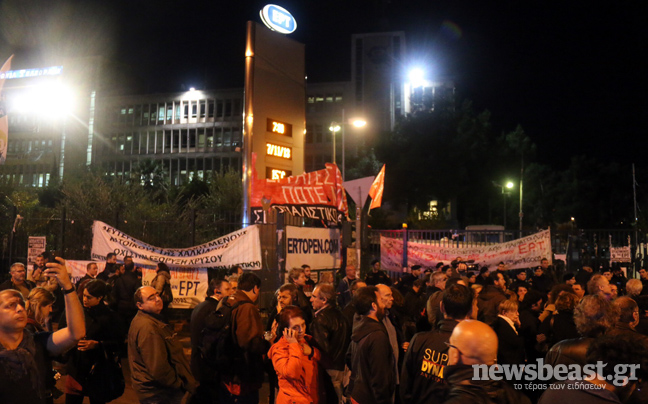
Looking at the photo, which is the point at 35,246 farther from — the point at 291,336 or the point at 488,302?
the point at 488,302

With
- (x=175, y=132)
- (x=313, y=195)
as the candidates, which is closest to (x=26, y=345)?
(x=313, y=195)

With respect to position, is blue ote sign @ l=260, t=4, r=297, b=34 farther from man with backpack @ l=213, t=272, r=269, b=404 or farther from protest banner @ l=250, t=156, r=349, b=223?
man with backpack @ l=213, t=272, r=269, b=404

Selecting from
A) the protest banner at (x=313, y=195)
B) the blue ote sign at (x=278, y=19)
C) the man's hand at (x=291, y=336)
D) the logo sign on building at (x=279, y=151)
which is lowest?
the man's hand at (x=291, y=336)

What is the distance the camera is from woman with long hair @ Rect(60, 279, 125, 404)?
16.3 feet

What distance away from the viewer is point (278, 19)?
64.8 feet

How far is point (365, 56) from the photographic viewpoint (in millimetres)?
79312

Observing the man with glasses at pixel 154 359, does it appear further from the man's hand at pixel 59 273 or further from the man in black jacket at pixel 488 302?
the man in black jacket at pixel 488 302

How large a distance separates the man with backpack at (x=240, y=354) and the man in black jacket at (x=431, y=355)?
5.46 ft

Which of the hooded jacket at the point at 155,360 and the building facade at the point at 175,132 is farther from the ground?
the building facade at the point at 175,132

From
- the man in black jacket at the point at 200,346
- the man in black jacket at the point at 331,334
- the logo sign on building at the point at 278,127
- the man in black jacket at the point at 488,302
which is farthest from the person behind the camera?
the logo sign on building at the point at 278,127

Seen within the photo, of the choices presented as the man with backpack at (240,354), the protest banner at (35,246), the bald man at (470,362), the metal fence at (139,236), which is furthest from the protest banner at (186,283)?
the bald man at (470,362)

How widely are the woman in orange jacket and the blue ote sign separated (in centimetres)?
1655

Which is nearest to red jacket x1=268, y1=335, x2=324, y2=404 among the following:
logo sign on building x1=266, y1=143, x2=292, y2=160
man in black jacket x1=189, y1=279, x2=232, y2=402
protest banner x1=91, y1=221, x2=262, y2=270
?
man in black jacket x1=189, y1=279, x2=232, y2=402

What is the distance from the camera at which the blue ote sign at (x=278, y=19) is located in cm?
1902
